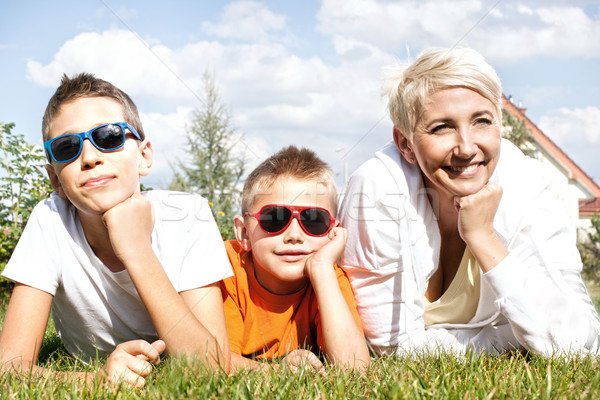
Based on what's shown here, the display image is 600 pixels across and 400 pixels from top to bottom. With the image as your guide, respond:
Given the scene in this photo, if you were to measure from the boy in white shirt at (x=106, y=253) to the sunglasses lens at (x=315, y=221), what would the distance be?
0.57 m

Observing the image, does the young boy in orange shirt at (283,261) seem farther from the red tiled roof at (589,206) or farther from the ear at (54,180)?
the red tiled roof at (589,206)

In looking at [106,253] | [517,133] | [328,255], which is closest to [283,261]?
[328,255]

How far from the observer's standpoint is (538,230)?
10.9 ft

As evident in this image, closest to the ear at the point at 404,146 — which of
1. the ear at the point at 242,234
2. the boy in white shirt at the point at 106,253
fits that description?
the ear at the point at 242,234

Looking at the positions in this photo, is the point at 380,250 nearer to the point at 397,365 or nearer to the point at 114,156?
the point at 397,365

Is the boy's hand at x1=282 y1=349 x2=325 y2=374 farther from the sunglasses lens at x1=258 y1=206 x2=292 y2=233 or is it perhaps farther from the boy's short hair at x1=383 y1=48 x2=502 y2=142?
the boy's short hair at x1=383 y1=48 x2=502 y2=142

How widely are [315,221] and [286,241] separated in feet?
0.71

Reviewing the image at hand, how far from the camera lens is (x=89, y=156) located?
9.30 feet

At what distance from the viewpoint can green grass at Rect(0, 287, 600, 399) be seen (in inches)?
82.6

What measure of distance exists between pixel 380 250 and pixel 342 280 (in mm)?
322

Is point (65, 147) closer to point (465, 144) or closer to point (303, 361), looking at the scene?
point (303, 361)

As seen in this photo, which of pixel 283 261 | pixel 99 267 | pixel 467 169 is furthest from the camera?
pixel 283 261

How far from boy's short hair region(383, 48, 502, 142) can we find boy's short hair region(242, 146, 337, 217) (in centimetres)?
56

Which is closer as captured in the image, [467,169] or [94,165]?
[94,165]
